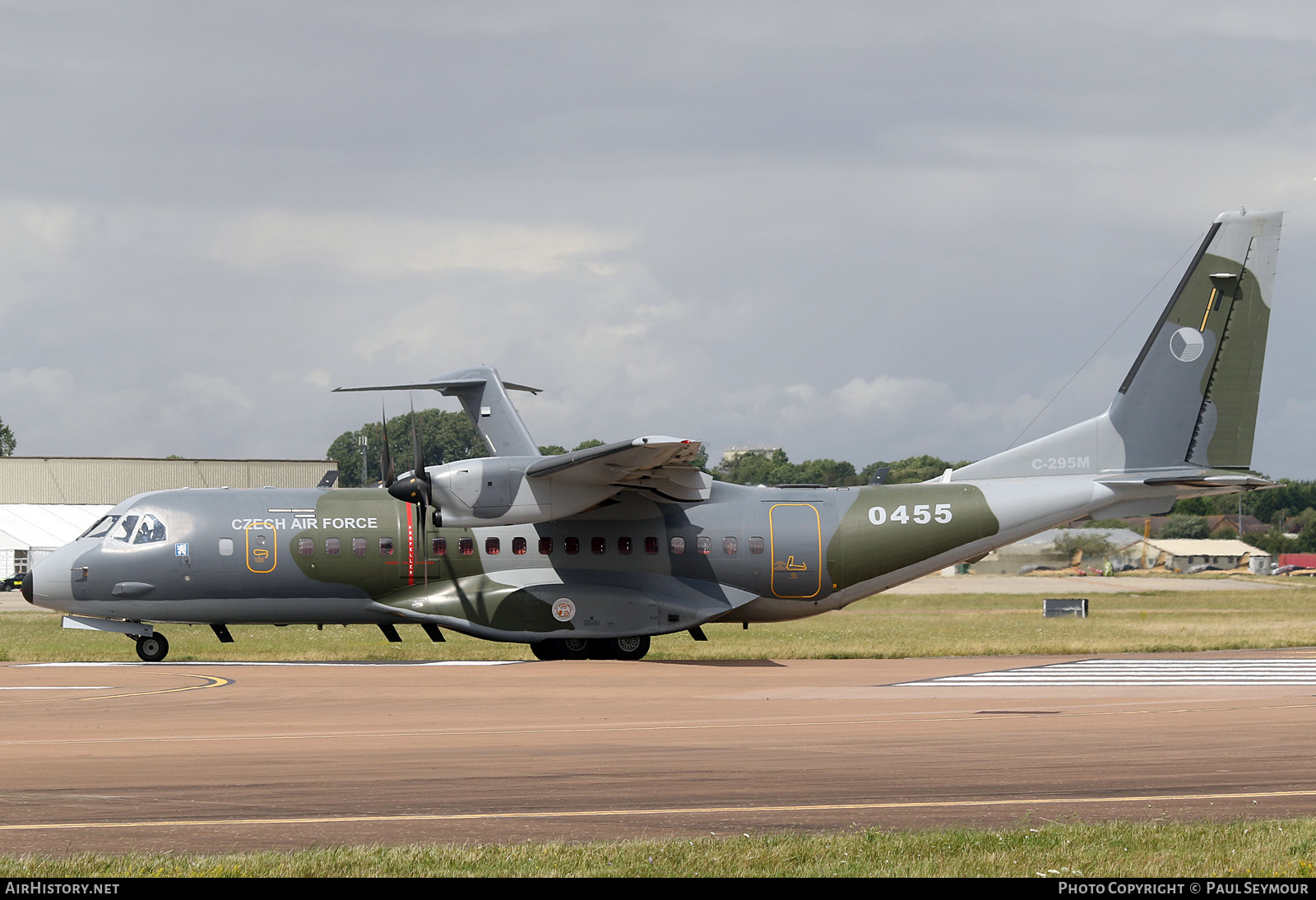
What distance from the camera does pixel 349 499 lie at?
25.4 meters

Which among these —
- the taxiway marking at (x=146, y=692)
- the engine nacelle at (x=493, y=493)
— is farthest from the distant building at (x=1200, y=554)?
the taxiway marking at (x=146, y=692)

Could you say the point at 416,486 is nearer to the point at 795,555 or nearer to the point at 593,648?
the point at 593,648

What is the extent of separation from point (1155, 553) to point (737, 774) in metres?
116

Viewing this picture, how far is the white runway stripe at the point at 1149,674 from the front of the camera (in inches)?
779

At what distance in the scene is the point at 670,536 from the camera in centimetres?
2520

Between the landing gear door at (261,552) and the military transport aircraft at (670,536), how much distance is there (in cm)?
3

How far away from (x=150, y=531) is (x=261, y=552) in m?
2.25

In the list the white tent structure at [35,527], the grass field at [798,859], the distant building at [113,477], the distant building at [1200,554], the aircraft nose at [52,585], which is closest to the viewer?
the grass field at [798,859]

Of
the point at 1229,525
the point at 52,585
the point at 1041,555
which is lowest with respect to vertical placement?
the point at 1229,525

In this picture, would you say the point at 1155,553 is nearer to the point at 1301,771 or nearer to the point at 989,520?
the point at 989,520

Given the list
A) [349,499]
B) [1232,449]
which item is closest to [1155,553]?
[1232,449]

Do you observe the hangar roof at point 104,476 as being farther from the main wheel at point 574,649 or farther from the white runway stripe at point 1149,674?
the white runway stripe at point 1149,674

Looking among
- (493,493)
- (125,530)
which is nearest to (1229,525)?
(493,493)
